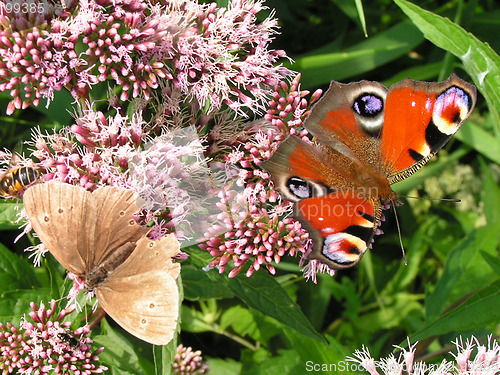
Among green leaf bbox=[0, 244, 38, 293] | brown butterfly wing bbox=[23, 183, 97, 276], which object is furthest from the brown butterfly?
green leaf bbox=[0, 244, 38, 293]

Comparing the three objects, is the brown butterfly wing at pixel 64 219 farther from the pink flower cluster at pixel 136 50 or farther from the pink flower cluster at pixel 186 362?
the pink flower cluster at pixel 186 362

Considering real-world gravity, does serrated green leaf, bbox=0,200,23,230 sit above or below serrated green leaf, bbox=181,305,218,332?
above

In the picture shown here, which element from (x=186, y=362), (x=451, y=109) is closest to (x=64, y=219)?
(x=186, y=362)

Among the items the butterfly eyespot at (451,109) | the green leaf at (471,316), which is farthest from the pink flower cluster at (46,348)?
the butterfly eyespot at (451,109)

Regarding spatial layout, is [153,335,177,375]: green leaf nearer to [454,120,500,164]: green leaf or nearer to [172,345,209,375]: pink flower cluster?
[172,345,209,375]: pink flower cluster

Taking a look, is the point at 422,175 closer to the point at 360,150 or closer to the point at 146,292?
the point at 360,150
